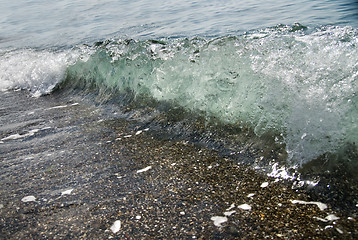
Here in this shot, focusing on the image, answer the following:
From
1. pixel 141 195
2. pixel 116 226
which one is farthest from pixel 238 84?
pixel 116 226

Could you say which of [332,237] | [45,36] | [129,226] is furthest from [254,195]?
[45,36]

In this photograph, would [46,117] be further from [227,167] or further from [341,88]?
[341,88]

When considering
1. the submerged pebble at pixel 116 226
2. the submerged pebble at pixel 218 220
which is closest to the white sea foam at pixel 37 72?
the submerged pebble at pixel 116 226

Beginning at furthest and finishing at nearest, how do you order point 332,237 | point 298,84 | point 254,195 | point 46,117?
point 46,117 < point 298,84 < point 254,195 < point 332,237

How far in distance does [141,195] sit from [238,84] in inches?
76.9

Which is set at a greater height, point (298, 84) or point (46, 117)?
point (298, 84)

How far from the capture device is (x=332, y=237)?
2172 millimetres

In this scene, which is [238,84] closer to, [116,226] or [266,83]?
[266,83]

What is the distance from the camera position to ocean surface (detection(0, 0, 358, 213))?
3.11m

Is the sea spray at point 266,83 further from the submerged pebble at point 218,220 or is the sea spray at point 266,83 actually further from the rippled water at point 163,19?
the rippled water at point 163,19

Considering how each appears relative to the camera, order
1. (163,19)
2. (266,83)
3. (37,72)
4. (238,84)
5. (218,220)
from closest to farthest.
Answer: (218,220) → (266,83) → (238,84) → (37,72) → (163,19)

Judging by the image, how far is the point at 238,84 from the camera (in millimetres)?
4172

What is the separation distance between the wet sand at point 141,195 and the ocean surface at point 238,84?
30 cm

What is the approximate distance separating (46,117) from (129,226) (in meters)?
3.24
